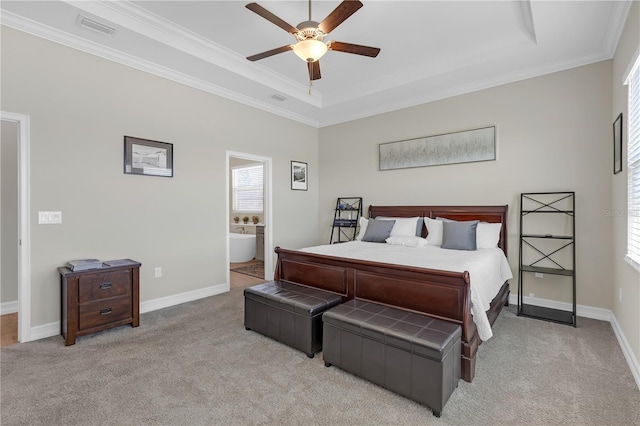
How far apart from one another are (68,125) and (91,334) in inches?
82.6

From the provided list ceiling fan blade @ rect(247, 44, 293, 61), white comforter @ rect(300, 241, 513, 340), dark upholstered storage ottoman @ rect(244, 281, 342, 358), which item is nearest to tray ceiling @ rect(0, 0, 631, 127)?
ceiling fan blade @ rect(247, 44, 293, 61)

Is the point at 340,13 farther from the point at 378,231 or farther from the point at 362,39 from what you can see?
→ the point at 378,231

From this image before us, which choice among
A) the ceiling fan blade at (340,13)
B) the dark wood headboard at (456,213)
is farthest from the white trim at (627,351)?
the ceiling fan blade at (340,13)

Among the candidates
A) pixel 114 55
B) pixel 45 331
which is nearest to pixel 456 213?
pixel 114 55

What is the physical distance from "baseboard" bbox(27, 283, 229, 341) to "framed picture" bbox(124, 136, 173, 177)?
1.57 m

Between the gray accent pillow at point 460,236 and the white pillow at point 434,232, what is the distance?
9.4 inches

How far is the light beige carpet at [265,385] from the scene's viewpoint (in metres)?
1.86

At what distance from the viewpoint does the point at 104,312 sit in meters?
2.99

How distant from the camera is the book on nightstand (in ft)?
9.39

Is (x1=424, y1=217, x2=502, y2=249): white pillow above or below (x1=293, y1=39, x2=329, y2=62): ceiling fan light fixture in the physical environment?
below

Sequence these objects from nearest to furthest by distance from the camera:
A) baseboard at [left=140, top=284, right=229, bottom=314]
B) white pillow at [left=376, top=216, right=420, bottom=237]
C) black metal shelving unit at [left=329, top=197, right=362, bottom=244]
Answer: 1. baseboard at [left=140, top=284, right=229, bottom=314]
2. white pillow at [left=376, top=216, right=420, bottom=237]
3. black metal shelving unit at [left=329, top=197, right=362, bottom=244]

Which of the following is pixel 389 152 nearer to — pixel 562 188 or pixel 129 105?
pixel 562 188

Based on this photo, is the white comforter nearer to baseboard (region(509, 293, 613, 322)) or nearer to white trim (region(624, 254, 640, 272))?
baseboard (region(509, 293, 613, 322))

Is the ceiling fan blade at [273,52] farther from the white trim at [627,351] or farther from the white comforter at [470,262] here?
the white trim at [627,351]
